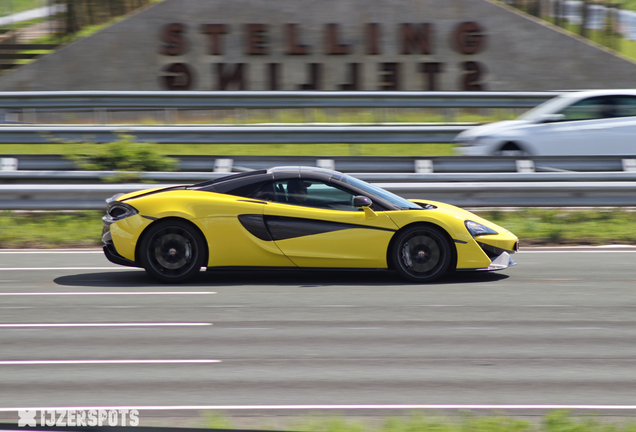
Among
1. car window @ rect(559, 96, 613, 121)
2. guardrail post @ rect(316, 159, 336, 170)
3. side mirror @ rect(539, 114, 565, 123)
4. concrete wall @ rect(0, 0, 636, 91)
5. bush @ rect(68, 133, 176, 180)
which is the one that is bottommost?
guardrail post @ rect(316, 159, 336, 170)

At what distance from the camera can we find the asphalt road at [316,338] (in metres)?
4.54

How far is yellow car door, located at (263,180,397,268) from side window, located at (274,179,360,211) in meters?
0.01

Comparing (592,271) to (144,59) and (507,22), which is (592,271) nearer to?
(507,22)

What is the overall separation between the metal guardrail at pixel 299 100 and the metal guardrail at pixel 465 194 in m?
7.08

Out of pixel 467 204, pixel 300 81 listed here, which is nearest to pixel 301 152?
pixel 467 204

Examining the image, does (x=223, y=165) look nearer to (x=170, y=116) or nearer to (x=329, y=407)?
(x=170, y=116)

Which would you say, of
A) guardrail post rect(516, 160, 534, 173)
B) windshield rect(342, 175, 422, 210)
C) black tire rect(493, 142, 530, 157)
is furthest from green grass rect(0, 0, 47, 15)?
windshield rect(342, 175, 422, 210)

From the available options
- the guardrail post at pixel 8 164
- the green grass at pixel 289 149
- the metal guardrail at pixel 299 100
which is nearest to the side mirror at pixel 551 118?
the green grass at pixel 289 149

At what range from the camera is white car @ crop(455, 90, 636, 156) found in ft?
42.5

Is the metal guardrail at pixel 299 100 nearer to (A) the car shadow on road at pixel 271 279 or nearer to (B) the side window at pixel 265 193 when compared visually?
(A) the car shadow on road at pixel 271 279

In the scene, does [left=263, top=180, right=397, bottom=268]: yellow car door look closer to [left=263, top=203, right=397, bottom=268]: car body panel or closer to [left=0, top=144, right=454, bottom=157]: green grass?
[left=263, top=203, right=397, bottom=268]: car body panel

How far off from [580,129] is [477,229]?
6.68 metres

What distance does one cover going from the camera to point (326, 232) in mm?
7199

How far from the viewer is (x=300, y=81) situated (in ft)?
72.1
